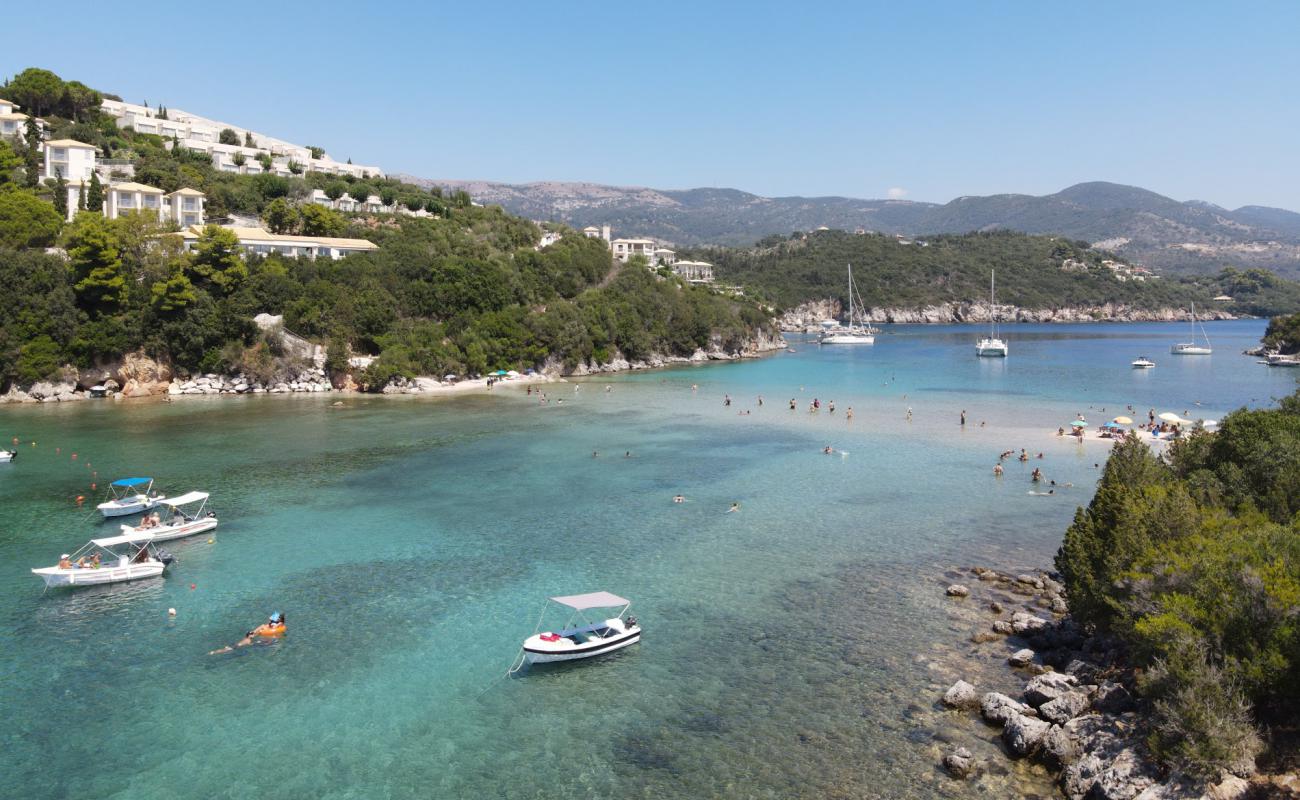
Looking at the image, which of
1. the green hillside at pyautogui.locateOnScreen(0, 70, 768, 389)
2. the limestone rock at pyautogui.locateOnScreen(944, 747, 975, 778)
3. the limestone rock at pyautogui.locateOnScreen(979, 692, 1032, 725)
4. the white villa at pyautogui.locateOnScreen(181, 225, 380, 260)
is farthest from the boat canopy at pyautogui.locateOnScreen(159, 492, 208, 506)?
the white villa at pyautogui.locateOnScreen(181, 225, 380, 260)

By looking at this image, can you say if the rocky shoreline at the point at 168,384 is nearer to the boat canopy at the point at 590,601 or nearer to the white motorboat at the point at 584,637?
the boat canopy at the point at 590,601

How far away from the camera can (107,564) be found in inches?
979

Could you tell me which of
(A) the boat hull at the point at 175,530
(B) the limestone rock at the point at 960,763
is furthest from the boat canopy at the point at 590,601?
(A) the boat hull at the point at 175,530

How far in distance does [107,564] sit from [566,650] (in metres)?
16.6

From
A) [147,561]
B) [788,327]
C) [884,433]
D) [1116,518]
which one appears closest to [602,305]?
[884,433]

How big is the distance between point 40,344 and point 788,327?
463 ft

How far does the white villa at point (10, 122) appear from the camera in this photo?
255 ft

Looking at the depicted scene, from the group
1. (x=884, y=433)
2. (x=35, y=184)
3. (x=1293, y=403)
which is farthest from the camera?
(x=35, y=184)

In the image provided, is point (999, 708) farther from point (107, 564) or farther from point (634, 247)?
point (634, 247)

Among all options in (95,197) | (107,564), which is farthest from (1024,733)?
(95,197)

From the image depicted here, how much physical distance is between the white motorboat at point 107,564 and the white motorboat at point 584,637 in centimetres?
1361

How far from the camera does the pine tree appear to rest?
67.4m

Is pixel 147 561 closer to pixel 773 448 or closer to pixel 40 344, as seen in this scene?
pixel 773 448

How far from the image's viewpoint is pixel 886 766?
1442 cm
